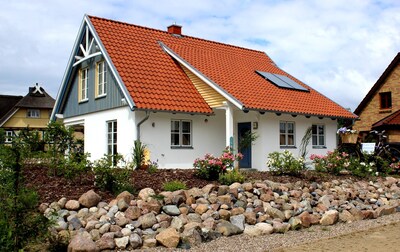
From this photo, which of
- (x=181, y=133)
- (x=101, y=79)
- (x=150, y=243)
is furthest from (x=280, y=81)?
(x=150, y=243)

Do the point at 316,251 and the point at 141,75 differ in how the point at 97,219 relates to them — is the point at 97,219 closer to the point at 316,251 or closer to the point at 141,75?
the point at 316,251

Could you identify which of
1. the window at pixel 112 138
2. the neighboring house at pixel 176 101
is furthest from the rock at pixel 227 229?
the window at pixel 112 138

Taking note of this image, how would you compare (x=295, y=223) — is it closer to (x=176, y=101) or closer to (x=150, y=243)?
(x=150, y=243)

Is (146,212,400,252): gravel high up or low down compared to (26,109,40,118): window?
down

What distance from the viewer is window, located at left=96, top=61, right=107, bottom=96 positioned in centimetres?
2009

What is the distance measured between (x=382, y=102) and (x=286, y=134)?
12.6 metres

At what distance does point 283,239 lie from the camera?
9.45m

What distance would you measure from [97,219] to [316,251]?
4372 mm

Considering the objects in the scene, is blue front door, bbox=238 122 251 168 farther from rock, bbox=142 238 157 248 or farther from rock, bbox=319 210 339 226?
rock, bbox=142 238 157 248

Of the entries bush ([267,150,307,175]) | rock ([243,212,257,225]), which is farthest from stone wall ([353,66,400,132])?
rock ([243,212,257,225])

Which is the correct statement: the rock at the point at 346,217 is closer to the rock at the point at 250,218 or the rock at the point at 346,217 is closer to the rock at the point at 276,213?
the rock at the point at 276,213

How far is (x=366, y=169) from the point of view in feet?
56.3

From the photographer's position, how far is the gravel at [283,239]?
28.4ft

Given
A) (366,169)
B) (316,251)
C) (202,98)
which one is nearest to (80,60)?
(202,98)
